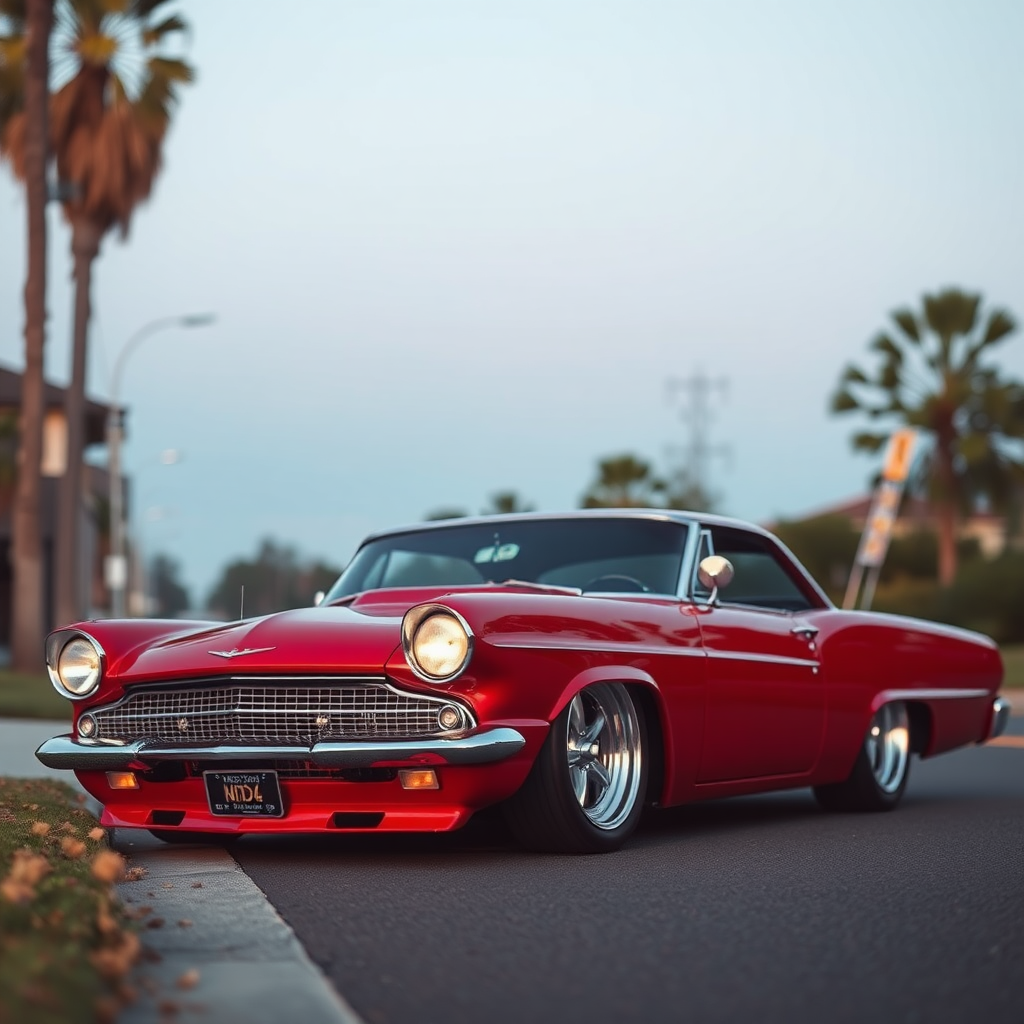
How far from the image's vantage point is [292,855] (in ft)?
21.7

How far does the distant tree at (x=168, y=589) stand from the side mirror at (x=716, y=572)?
100.0 meters

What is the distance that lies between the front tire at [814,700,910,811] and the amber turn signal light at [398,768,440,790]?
125 inches

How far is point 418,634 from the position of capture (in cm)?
602

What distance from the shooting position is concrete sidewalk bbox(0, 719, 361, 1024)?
11.8 ft

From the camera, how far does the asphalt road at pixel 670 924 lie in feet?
12.6

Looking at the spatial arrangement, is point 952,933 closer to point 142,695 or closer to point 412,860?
point 412,860

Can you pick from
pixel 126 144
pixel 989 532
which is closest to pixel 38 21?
pixel 126 144

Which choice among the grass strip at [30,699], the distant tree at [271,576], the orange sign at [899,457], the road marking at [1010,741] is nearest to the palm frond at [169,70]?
the grass strip at [30,699]

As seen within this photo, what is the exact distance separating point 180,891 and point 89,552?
132 ft

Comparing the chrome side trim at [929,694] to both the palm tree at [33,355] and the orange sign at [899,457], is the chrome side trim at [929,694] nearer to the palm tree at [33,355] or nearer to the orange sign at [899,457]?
the palm tree at [33,355]

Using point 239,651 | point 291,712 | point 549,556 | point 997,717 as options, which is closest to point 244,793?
point 291,712

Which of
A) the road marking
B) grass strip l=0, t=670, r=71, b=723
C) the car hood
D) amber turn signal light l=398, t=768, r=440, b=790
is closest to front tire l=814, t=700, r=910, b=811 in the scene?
the car hood

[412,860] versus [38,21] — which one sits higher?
[38,21]

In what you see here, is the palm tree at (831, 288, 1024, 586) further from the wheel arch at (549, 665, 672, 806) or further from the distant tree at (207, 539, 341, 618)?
the distant tree at (207, 539, 341, 618)
